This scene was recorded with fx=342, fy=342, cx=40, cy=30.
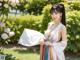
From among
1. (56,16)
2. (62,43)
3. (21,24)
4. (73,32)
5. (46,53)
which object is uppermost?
(21,24)

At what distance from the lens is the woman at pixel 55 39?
5.70 m

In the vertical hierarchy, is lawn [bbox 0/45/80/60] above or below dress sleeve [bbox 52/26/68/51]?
above

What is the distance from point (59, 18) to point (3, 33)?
1.52 metres

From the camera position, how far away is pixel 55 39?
5746 millimetres

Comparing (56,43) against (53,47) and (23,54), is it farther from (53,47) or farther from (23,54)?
(23,54)

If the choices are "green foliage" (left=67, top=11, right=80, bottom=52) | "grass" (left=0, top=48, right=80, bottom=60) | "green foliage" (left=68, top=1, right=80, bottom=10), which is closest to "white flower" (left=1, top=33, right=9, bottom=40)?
"grass" (left=0, top=48, right=80, bottom=60)

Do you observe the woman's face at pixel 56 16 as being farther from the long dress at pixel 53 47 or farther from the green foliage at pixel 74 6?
the green foliage at pixel 74 6

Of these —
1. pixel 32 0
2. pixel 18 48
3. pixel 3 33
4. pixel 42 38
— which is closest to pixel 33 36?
pixel 42 38

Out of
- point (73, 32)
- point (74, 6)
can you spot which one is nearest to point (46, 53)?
point (73, 32)

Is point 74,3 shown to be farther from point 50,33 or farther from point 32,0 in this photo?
point 50,33

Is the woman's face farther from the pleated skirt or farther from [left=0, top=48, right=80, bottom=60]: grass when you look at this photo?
[left=0, top=48, right=80, bottom=60]: grass

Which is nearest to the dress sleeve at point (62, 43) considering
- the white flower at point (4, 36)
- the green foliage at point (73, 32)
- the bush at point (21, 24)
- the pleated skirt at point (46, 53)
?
the pleated skirt at point (46, 53)

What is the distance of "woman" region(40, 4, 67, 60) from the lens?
570cm

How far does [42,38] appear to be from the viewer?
224 inches
